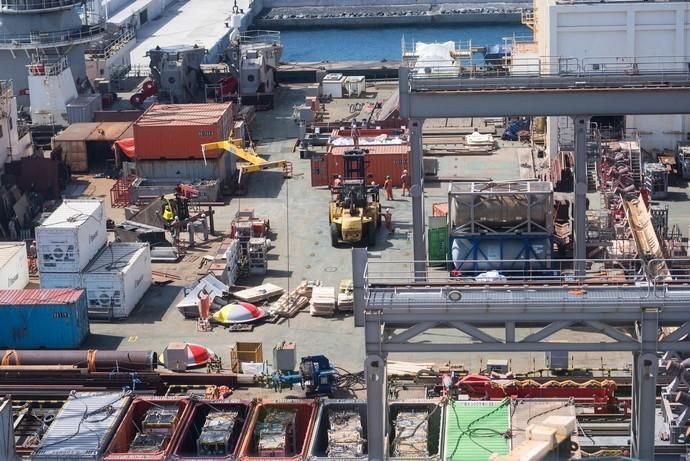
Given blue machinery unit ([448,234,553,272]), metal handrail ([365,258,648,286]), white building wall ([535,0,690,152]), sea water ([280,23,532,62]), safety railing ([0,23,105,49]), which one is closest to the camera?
metal handrail ([365,258,648,286])

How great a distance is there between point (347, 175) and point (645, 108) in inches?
487

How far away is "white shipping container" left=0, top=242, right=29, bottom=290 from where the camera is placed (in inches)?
1645

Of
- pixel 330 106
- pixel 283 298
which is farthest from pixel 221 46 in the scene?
pixel 283 298

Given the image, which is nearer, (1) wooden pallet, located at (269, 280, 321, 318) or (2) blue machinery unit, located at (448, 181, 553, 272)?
(1) wooden pallet, located at (269, 280, 321, 318)

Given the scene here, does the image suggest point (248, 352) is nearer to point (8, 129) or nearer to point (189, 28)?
point (8, 129)

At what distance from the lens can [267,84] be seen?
223 ft

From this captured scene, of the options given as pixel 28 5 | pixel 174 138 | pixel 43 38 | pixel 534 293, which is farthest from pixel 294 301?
pixel 28 5

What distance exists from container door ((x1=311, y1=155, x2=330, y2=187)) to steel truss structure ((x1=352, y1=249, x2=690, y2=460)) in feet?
85.6

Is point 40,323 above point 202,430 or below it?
above

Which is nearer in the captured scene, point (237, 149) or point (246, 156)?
point (237, 149)

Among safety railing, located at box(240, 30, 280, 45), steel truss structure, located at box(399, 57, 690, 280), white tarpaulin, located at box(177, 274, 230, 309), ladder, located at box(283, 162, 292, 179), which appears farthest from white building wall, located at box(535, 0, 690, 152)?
safety railing, located at box(240, 30, 280, 45)

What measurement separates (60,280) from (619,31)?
23.4 metres

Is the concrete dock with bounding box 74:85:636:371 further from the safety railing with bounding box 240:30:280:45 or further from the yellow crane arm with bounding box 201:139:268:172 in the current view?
the safety railing with bounding box 240:30:280:45

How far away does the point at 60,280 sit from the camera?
4097cm
